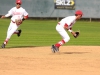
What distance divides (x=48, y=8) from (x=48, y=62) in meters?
25.7

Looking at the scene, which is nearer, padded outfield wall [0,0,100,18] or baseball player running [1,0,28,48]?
baseball player running [1,0,28,48]

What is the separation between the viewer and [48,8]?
39.2 m

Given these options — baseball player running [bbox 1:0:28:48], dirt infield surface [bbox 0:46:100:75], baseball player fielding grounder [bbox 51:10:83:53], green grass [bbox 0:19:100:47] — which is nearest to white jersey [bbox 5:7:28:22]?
baseball player running [bbox 1:0:28:48]

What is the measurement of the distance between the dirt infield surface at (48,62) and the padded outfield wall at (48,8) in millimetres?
21420

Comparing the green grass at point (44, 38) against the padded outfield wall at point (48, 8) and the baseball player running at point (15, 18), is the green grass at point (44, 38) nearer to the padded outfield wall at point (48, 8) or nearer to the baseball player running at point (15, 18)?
the padded outfield wall at point (48, 8)

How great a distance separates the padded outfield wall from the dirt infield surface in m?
21.4

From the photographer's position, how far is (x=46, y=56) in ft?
49.8

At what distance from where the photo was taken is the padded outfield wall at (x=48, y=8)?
39031 mm

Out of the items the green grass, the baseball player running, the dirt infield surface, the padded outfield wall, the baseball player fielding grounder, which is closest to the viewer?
the dirt infield surface

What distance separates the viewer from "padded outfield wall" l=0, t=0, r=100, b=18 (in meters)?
39.0

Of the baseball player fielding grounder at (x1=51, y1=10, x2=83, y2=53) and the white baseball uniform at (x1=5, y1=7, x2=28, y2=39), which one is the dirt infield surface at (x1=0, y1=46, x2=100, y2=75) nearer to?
the baseball player fielding grounder at (x1=51, y1=10, x2=83, y2=53)

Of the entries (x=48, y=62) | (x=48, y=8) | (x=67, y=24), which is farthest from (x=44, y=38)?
(x=48, y=8)

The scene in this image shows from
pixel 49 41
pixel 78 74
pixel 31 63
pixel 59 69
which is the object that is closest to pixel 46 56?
pixel 31 63

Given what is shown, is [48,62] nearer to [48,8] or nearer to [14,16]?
[14,16]
